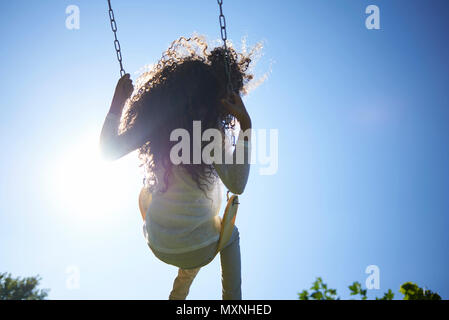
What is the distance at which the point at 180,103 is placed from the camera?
204 centimetres

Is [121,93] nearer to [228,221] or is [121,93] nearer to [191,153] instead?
[191,153]

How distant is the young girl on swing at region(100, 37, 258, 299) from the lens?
192cm

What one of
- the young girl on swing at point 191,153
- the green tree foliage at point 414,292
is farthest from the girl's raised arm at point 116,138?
the green tree foliage at point 414,292

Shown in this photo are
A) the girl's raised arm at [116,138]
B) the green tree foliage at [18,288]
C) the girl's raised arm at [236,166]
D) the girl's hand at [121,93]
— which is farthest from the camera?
the green tree foliage at [18,288]

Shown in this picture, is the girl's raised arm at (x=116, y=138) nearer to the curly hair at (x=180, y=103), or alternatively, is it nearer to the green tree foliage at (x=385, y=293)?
the curly hair at (x=180, y=103)

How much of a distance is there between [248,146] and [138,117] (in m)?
0.67

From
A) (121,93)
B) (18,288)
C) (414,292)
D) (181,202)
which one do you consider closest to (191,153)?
(181,202)

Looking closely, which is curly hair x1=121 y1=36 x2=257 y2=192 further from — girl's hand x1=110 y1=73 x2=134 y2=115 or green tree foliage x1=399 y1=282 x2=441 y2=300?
green tree foliage x1=399 y1=282 x2=441 y2=300

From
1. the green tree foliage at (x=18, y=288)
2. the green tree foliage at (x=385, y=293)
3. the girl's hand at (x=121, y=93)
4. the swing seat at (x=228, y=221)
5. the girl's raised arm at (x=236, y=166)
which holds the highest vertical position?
the girl's hand at (x=121, y=93)

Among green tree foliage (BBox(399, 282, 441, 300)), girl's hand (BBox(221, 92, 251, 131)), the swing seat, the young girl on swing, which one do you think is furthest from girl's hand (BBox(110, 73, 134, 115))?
green tree foliage (BBox(399, 282, 441, 300))

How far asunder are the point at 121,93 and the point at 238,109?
2.49 ft

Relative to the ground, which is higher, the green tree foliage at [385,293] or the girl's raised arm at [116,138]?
the girl's raised arm at [116,138]

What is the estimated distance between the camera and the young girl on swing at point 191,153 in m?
1.92
